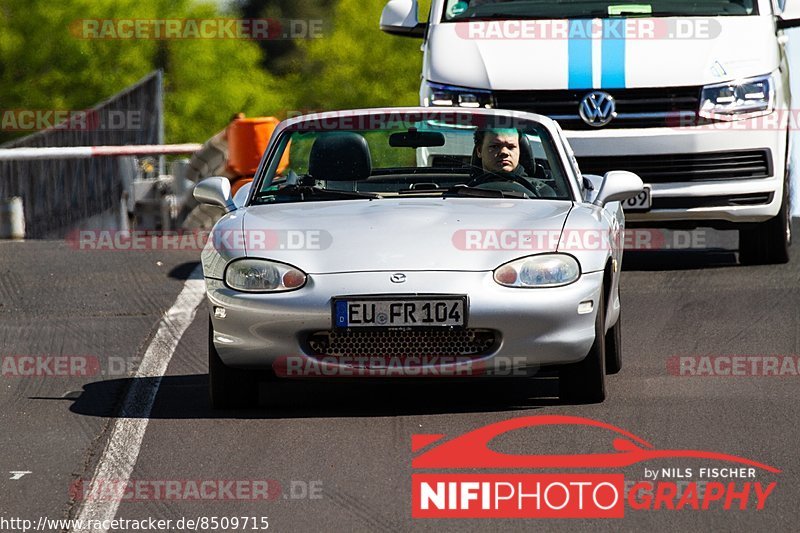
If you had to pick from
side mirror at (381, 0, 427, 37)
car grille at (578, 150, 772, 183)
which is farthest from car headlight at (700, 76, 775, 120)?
side mirror at (381, 0, 427, 37)

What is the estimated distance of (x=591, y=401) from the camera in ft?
25.8

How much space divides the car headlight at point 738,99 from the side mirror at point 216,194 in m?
4.91

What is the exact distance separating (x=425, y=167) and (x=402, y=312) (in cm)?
190

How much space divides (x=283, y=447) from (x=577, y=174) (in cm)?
271

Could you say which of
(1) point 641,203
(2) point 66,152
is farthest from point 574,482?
(2) point 66,152

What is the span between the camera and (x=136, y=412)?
7.98 metres

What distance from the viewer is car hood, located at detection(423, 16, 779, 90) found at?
12.7 meters

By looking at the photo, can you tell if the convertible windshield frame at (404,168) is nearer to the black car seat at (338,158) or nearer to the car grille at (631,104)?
the black car seat at (338,158)

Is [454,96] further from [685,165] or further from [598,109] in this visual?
[685,165]

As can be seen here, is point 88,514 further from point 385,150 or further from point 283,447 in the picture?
point 385,150

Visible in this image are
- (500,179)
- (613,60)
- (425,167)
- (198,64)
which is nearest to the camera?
(500,179)

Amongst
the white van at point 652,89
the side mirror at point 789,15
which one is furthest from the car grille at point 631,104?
the side mirror at point 789,15

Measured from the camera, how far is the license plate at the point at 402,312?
742 cm

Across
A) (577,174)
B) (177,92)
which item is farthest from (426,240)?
(177,92)
